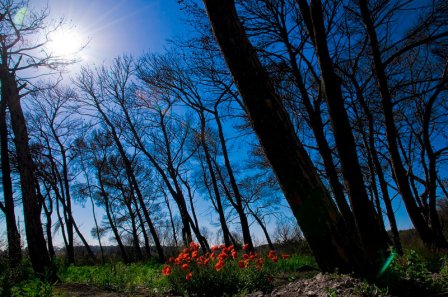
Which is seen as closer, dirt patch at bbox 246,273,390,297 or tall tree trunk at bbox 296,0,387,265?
dirt patch at bbox 246,273,390,297

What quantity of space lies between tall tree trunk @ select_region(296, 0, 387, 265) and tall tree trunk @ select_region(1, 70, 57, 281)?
5.44 m

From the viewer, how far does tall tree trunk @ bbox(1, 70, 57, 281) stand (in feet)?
20.0

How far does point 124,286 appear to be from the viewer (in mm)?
5641

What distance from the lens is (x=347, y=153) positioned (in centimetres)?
425

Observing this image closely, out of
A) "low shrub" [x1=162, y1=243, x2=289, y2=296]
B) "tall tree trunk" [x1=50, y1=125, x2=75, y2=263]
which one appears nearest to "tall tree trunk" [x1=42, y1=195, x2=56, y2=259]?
"tall tree trunk" [x1=50, y1=125, x2=75, y2=263]

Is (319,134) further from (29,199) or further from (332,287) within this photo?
(29,199)

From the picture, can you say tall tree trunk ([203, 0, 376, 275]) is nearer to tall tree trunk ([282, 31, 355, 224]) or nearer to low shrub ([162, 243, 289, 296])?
low shrub ([162, 243, 289, 296])

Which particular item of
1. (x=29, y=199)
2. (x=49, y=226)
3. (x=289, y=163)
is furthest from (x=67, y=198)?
(x=289, y=163)

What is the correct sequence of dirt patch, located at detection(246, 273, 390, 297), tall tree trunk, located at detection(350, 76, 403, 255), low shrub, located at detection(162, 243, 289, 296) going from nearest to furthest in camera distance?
dirt patch, located at detection(246, 273, 390, 297) → low shrub, located at detection(162, 243, 289, 296) → tall tree trunk, located at detection(350, 76, 403, 255)

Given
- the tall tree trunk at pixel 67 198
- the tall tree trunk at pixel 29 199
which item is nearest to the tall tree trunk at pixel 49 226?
the tall tree trunk at pixel 67 198

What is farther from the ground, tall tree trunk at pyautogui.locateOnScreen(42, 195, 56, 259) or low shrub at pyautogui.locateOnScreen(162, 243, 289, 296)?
tall tree trunk at pyautogui.locateOnScreen(42, 195, 56, 259)

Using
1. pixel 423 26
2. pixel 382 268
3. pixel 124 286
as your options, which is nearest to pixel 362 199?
pixel 382 268

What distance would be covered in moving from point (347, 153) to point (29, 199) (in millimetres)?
6325

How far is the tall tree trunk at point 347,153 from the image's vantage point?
4.04 meters
